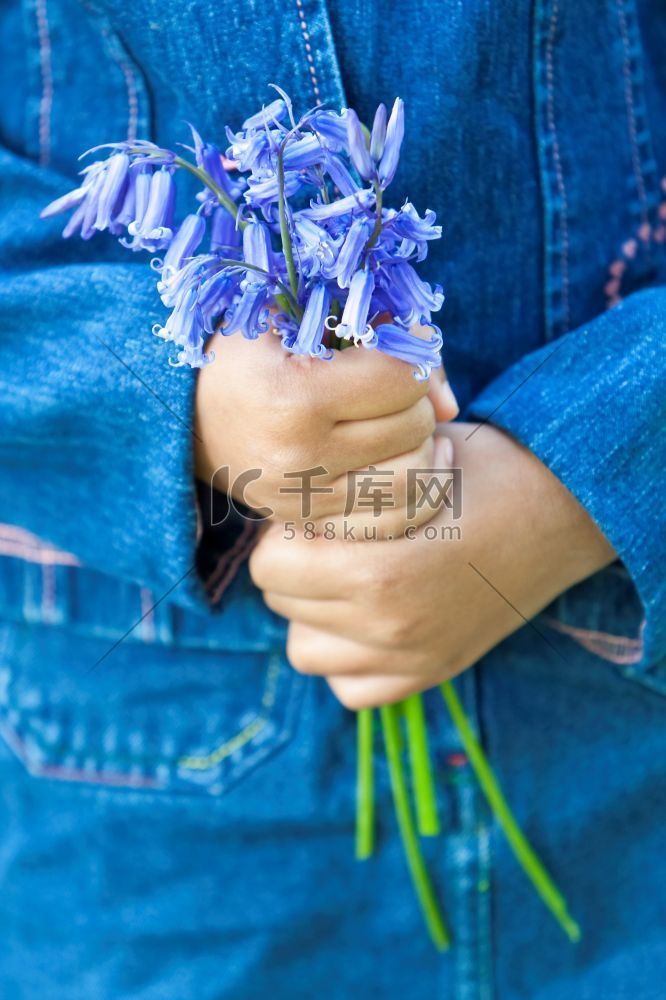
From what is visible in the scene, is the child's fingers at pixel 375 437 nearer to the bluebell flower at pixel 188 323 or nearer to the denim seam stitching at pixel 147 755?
the bluebell flower at pixel 188 323

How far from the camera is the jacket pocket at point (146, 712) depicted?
0.77 metres

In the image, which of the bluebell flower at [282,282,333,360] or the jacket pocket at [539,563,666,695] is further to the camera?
the jacket pocket at [539,563,666,695]

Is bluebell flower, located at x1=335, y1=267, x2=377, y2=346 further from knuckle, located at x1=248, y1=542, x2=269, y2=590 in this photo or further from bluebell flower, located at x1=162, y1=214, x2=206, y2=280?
knuckle, located at x1=248, y1=542, x2=269, y2=590

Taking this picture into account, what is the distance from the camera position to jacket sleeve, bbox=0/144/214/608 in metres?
0.62

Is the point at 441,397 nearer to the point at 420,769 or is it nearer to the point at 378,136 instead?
the point at 378,136

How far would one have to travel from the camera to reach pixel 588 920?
85 centimetres

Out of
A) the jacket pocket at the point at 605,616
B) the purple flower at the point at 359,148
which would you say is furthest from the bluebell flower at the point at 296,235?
the jacket pocket at the point at 605,616

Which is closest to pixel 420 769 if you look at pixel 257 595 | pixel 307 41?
pixel 257 595

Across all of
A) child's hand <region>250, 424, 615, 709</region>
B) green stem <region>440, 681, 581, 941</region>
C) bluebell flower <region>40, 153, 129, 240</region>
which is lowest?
green stem <region>440, 681, 581, 941</region>

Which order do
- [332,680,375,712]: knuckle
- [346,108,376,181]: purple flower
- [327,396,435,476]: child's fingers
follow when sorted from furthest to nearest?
1. [332,680,375,712]: knuckle
2. [327,396,435,476]: child's fingers
3. [346,108,376,181]: purple flower

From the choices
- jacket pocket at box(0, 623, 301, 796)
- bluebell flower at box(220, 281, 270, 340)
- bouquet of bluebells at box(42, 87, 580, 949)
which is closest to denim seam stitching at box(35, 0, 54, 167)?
bouquet of bluebells at box(42, 87, 580, 949)

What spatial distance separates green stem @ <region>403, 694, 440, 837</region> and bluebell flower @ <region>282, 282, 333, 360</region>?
1.14 ft

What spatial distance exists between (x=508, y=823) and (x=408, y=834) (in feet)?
0.29

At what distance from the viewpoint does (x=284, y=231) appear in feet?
1.59
